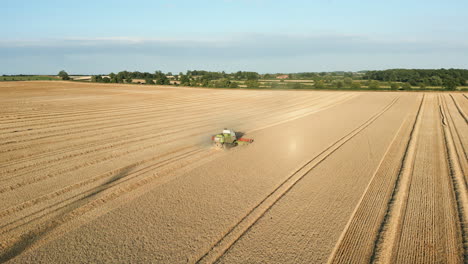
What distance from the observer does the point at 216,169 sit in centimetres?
1048

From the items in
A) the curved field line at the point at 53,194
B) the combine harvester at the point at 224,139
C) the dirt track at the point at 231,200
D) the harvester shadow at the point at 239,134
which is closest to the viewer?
the dirt track at the point at 231,200

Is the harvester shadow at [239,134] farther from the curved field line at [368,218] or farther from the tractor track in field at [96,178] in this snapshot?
the curved field line at [368,218]

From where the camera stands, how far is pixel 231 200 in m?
7.87

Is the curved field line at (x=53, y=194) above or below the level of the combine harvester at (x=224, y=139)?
below

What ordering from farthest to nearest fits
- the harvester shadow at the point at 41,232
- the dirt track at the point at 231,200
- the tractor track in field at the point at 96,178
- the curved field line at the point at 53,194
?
the tractor track in field at the point at 96,178, the curved field line at the point at 53,194, the dirt track at the point at 231,200, the harvester shadow at the point at 41,232

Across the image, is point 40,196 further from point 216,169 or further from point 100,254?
point 216,169

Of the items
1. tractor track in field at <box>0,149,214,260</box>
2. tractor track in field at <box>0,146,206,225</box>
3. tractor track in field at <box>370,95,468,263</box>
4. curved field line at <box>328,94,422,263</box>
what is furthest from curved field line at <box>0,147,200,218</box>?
tractor track in field at <box>370,95,468,263</box>

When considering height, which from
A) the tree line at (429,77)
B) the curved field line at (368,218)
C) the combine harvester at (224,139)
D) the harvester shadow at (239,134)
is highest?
the tree line at (429,77)

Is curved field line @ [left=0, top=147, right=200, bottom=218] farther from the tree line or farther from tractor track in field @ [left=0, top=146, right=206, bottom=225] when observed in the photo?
the tree line

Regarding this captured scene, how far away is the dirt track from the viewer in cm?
566

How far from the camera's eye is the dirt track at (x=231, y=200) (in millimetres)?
5656

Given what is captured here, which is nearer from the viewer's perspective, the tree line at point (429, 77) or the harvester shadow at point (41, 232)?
the harvester shadow at point (41, 232)

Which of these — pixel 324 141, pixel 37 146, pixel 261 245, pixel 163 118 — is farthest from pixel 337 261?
pixel 163 118

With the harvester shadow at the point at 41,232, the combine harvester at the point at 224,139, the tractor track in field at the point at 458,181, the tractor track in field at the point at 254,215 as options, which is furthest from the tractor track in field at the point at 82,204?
the tractor track in field at the point at 458,181
